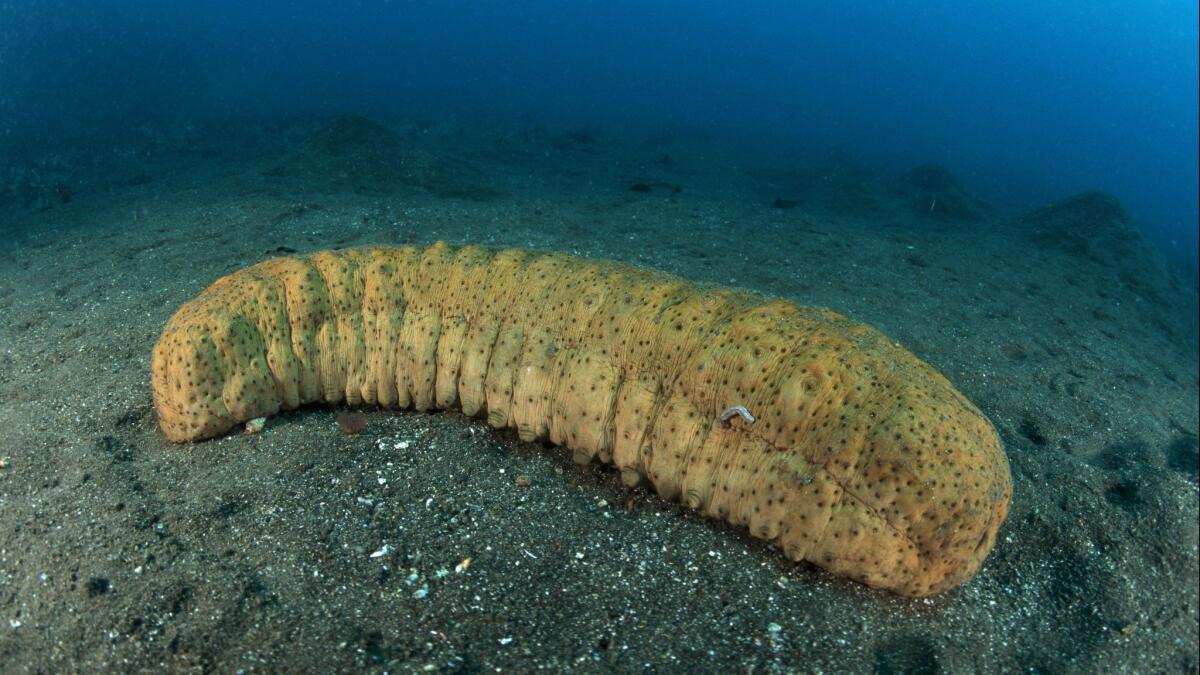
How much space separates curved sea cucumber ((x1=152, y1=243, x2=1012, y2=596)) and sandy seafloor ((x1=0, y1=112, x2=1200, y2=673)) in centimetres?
19

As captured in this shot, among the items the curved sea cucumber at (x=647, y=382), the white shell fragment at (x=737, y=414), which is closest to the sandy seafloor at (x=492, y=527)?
the curved sea cucumber at (x=647, y=382)

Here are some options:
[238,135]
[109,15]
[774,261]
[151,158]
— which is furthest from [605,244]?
[109,15]

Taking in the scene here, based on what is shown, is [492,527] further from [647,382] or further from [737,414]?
[737,414]

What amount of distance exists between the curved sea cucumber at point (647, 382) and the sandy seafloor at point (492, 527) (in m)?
0.19

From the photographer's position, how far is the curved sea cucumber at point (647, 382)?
2.40 metres

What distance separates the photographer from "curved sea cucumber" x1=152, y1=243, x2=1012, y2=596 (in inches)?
94.7

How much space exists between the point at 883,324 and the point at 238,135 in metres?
14.5

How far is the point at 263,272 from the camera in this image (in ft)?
11.4

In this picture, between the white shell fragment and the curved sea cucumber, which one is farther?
the white shell fragment

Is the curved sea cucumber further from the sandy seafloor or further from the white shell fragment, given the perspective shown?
the sandy seafloor

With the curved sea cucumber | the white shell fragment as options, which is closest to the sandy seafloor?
the curved sea cucumber

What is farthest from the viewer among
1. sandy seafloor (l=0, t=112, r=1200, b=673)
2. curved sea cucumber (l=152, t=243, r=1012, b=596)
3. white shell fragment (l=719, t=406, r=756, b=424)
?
white shell fragment (l=719, t=406, r=756, b=424)

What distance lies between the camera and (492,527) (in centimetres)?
271

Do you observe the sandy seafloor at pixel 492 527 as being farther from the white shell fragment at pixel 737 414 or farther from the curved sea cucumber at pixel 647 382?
the white shell fragment at pixel 737 414
